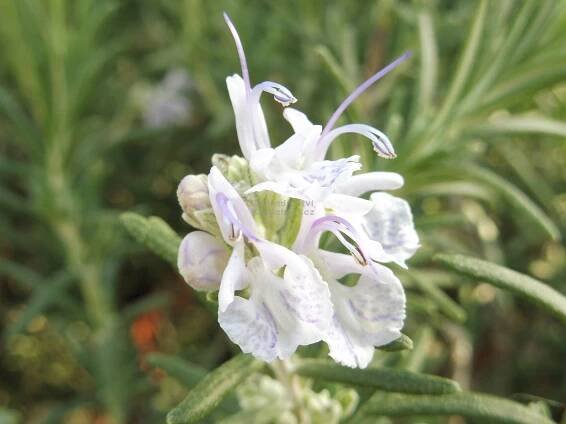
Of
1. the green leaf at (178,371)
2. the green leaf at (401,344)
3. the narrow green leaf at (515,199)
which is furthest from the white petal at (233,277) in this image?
the narrow green leaf at (515,199)

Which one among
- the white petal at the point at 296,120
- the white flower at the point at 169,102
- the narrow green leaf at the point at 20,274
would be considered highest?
the white petal at the point at 296,120

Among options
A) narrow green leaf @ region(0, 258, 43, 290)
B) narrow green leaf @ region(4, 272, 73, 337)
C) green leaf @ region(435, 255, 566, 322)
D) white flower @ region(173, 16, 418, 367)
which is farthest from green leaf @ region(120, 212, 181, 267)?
narrow green leaf @ region(0, 258, 43, 290)

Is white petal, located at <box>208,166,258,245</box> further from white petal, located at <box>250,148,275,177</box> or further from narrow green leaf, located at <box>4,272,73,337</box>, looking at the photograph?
narrow green leaf, located at <box>4,272,73,337</box>

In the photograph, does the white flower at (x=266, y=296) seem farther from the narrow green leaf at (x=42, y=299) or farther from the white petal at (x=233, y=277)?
the narrow green leaf at (x=42, y=299)

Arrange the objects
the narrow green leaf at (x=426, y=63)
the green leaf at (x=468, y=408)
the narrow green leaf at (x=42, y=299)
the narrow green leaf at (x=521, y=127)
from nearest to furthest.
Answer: the green leaf at (x=468, y=408) < the narrow green leaf at (x=521, y=127) < the narrow green leaf at (x=426, y=63) < the narrow green leaf at (x=42, y=299)

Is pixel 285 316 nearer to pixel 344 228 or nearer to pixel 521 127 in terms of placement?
pixel 344 228

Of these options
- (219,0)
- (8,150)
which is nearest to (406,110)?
(219,0)

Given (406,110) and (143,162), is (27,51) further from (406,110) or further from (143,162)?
(406,110)
